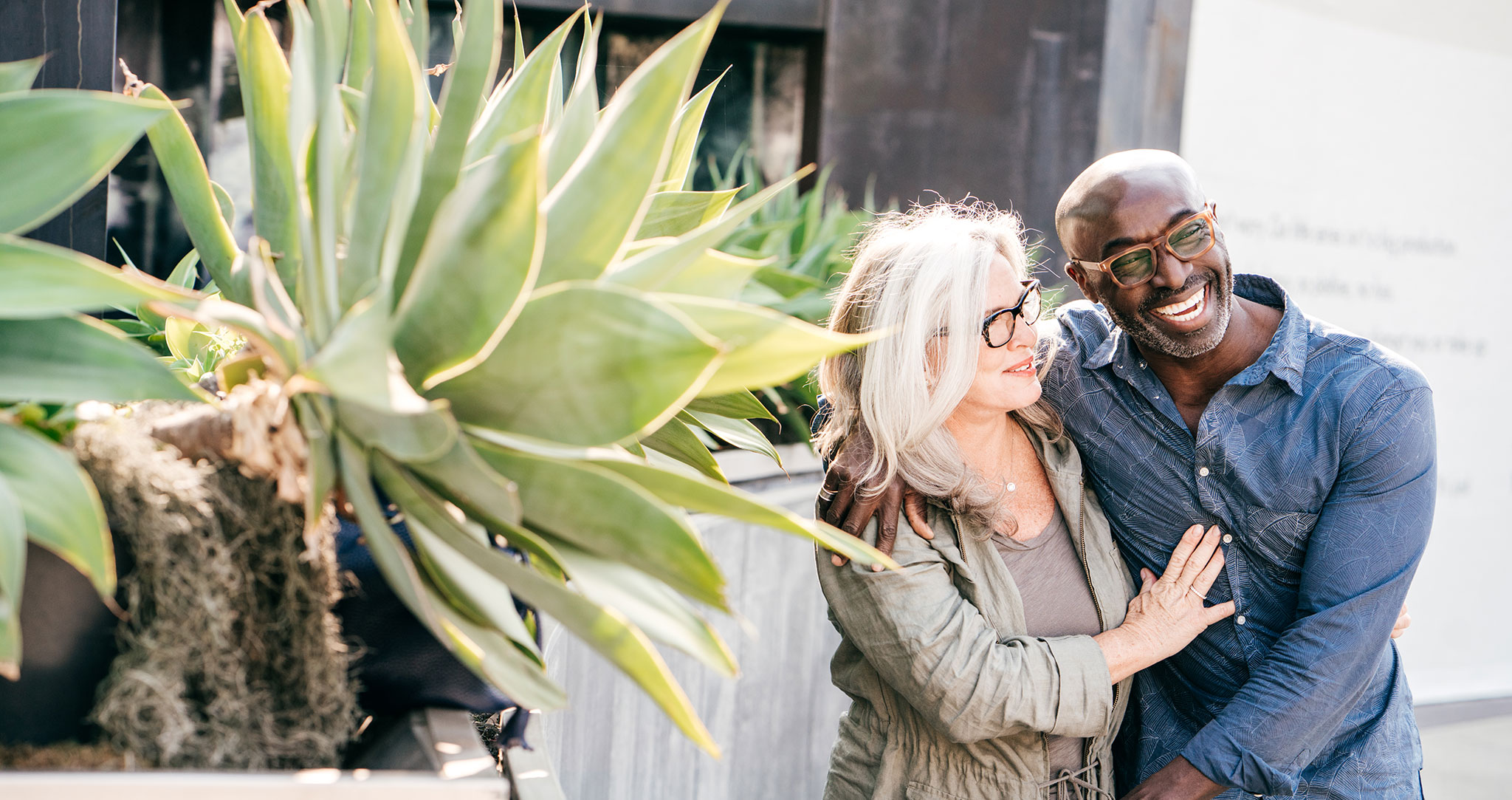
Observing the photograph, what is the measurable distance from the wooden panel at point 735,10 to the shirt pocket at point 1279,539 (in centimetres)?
407

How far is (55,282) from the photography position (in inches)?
28.3

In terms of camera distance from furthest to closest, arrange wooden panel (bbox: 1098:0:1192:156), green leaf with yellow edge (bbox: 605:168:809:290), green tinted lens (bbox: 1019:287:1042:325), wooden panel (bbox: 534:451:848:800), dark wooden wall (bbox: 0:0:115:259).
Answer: wooden panel (bbox: 1098:0:1192:156) < wooden panel (bbox: 534:451:848:800) < green tinted lens (bbox: 1019:287:1042:325) < dark wooden wall (bbox: 0:0:115:259) < green leaf with yellow edge (bbox: 605:168:809:290)

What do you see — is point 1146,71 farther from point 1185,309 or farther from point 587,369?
point 587,369

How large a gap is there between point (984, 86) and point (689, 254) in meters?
5.16

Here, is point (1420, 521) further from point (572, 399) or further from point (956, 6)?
point (956, 6)

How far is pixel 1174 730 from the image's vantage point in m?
2.10

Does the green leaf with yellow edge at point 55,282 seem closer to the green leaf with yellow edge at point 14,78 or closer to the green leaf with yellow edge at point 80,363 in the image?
the green leaf with yellow edge at point 80,363

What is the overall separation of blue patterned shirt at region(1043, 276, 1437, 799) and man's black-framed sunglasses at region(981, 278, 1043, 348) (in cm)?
25

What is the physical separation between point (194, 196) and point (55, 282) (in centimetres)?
34

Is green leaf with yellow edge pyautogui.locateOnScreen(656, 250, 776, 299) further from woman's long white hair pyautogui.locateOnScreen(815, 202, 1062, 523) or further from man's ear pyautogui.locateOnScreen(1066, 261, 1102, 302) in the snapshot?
man's ear pyautogui.locateOnScreen(1066, 261, 1102, 302)

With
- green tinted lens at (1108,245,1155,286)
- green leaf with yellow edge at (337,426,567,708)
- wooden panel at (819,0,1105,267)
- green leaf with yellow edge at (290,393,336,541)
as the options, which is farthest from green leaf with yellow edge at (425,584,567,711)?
wooden panel at (819,0,1105,267)

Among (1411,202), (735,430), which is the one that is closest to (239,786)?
(735,430)

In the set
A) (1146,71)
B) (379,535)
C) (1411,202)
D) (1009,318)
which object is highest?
(1146,71)

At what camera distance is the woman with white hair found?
5.97ft
